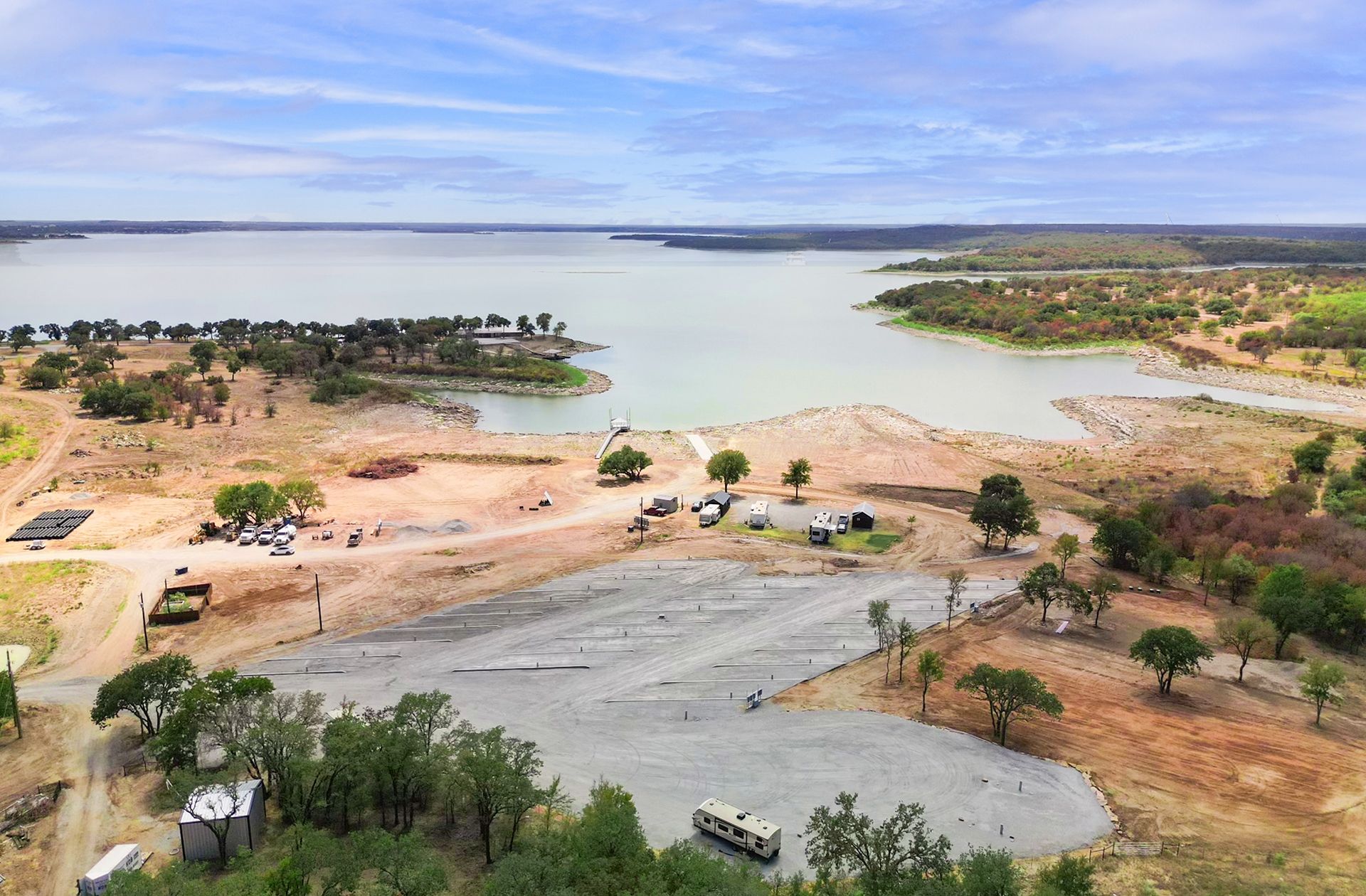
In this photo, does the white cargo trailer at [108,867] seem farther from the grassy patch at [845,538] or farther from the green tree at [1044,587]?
the green tree at [1044,587]

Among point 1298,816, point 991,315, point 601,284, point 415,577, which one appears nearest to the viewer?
point 1298,816

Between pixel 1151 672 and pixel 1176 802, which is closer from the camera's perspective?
pixel 1176 802

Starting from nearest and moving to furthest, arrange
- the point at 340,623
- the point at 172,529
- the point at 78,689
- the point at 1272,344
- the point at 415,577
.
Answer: the point at 78,689
the point at 340,623
the point at 415,577
the point at 172,529
the point at 1272,344

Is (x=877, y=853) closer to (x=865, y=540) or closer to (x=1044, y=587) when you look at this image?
(x=1044, y=587)

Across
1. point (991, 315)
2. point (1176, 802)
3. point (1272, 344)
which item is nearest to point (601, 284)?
point (991, 315)

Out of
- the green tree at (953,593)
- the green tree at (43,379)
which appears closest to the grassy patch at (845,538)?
the green tree at (953,593)

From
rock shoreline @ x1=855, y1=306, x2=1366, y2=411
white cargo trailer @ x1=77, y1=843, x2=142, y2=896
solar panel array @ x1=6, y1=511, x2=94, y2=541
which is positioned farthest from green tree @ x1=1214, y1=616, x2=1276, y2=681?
rock shoreline @ x1=855, y1=306, x2=1366, y2=411

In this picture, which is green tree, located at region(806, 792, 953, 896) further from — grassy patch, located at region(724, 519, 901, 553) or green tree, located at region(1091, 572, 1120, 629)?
grassy patch, located at region(724, 519, 901, 553)

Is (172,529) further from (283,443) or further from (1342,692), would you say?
(1342,692)
